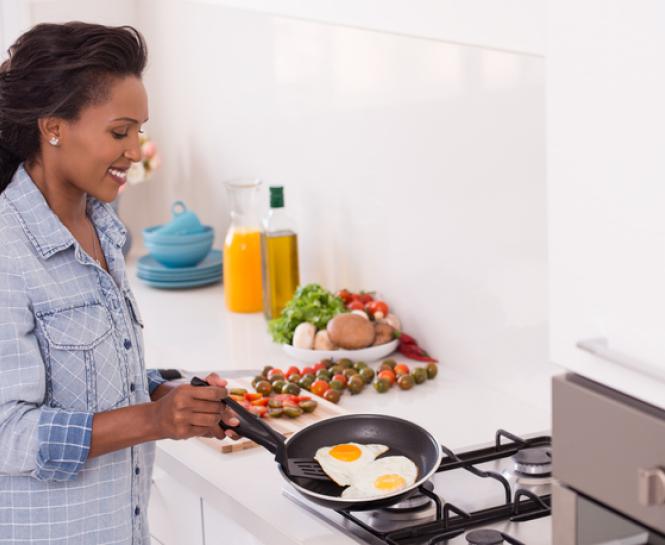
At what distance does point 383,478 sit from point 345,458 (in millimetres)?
98

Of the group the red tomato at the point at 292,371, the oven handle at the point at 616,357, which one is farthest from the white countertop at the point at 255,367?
the oven handle at the point at 616,357

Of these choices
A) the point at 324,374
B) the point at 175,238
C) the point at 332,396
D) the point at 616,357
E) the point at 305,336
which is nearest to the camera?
the point at 616,357

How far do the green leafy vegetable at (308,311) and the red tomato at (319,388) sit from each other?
0.24 meters

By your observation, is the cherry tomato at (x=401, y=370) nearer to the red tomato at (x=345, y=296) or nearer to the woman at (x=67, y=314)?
the red tomato at (x=345, y=296)

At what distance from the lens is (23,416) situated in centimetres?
151

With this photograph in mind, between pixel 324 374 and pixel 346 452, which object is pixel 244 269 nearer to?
pixel 324 374

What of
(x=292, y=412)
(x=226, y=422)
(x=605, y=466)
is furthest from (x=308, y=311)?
(x=605, y=466)

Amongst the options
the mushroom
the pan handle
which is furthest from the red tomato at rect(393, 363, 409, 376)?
the pan handle

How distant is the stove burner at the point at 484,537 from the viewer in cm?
146

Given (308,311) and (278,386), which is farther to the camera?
(308,311)

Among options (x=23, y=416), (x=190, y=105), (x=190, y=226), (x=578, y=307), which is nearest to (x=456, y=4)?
(x=578, y=307)

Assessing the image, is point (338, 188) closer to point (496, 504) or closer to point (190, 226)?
point (190, 226)

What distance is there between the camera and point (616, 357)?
998 millimetres

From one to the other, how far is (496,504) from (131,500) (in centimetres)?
53
